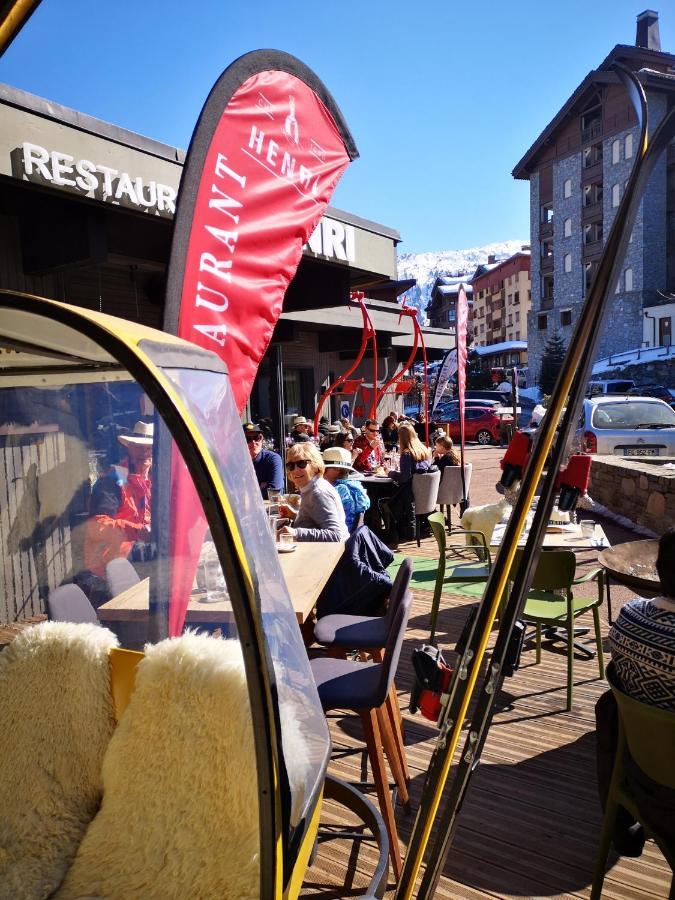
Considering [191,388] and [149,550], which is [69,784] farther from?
[191,388]

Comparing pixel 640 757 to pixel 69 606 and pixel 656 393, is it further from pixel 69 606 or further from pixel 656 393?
pixel 656 393

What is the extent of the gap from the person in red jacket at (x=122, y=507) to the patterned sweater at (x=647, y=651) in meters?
1.73

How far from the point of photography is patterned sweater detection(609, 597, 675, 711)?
206 cm

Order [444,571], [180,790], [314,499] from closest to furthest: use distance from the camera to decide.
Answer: [180,790]
[314,499]
[444,571]

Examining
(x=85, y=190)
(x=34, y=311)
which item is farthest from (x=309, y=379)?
(x=34, y=311)

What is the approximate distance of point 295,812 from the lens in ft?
4.08

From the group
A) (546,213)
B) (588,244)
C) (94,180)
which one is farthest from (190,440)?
(546,213)

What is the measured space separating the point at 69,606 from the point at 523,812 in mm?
2191

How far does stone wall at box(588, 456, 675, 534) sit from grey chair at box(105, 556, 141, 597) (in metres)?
6.70

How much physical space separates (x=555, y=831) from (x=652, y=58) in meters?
2.97

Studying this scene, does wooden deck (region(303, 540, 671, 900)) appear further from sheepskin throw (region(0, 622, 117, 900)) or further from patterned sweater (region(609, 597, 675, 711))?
sheepskin throw (region(0, 622, 117, 900))

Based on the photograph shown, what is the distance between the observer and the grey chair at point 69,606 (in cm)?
235

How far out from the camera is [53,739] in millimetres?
1911

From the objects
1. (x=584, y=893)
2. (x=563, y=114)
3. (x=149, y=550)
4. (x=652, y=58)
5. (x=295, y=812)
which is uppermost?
(x=563, y=114)
